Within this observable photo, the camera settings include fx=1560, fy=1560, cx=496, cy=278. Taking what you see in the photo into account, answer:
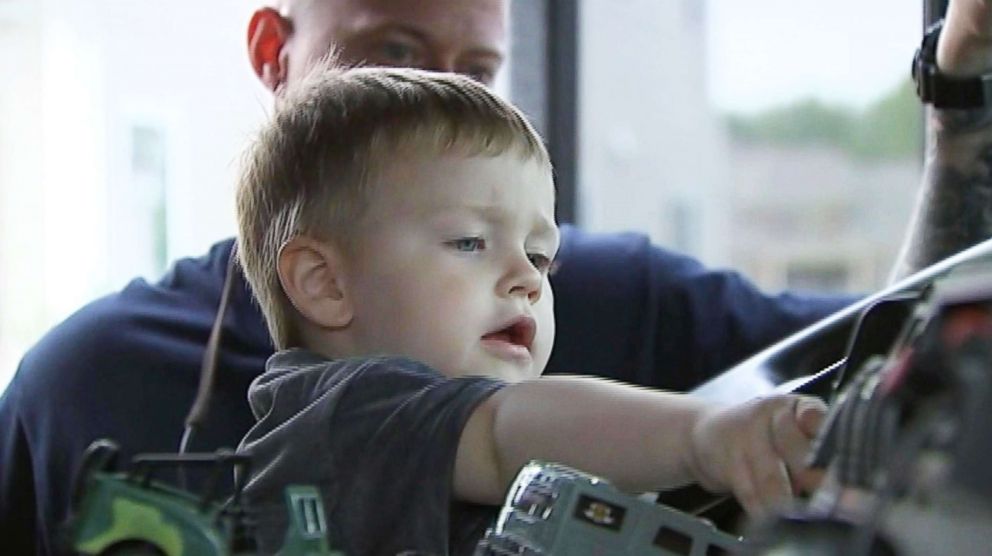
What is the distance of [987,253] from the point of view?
0.49m

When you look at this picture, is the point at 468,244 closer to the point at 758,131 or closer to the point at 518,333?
the point at 518,333

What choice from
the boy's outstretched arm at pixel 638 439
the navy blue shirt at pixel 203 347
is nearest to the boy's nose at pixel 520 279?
the boy's outstretched arm at pixel 638 439

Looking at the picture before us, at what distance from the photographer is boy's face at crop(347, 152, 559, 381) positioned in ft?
2.20

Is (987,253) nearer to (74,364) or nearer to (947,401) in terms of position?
(947,401)

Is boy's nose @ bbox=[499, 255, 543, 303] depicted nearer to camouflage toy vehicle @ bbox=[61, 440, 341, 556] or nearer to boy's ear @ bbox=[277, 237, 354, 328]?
boy's ear @ bbox=[277, 237, 354, 328]

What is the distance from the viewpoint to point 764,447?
1.32 ft

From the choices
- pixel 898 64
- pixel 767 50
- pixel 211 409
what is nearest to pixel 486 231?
pixel 211 409

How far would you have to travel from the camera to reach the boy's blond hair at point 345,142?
0.70 m

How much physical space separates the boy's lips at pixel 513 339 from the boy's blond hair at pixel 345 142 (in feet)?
0.25

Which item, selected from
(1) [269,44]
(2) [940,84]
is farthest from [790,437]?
(1) [269,44]

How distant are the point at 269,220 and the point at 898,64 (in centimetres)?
135

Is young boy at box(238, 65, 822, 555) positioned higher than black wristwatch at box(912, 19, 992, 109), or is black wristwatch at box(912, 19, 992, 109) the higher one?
black wristwatch at box(912, 19, 992, 109)

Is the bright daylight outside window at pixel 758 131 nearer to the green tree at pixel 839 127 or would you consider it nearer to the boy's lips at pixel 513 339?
the green tree at pixel 839 127

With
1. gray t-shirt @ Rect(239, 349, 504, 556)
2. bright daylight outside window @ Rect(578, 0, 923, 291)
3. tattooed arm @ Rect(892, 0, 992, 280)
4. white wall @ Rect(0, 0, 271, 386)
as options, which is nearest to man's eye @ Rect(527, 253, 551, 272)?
gray t-shirt @ Rect(239, 349, 504, 556)
